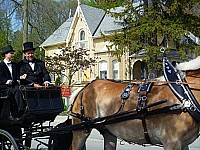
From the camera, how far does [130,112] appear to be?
5.28m

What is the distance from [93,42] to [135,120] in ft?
89.6

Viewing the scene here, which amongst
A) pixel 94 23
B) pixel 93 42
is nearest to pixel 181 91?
pixel 93 42

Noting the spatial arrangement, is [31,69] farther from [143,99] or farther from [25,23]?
[25,23]

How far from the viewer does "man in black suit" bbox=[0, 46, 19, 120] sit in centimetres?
684

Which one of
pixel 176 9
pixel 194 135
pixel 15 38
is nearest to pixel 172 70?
pixel 194 135

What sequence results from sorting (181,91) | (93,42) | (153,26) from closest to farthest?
1. (181,91)
2. (153,26)
3. (93,42)

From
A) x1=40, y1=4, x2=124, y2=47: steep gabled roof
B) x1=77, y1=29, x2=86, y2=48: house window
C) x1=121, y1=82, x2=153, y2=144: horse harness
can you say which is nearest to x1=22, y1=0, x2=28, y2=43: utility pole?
x1=40, y1=4, x2=124, y2=47: steep gabled roof

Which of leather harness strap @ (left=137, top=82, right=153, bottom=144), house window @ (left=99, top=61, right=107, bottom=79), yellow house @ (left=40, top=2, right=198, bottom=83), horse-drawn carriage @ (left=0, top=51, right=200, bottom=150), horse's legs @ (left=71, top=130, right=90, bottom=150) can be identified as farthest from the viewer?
house window @ (left=99, top=61, right=107, bottom=79)

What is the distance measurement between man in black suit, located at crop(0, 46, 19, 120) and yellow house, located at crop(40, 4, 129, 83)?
22.3 metres

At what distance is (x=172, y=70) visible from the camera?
17.1 ft

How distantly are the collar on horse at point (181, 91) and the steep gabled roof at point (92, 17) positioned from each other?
27707 millimetres

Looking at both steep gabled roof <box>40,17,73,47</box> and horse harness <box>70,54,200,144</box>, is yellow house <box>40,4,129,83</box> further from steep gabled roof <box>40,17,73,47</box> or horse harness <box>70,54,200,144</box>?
horse harness <box>70,54,200,144</box>

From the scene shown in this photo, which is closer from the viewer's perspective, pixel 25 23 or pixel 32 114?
pixel 32 114

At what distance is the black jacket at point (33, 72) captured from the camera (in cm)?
720
